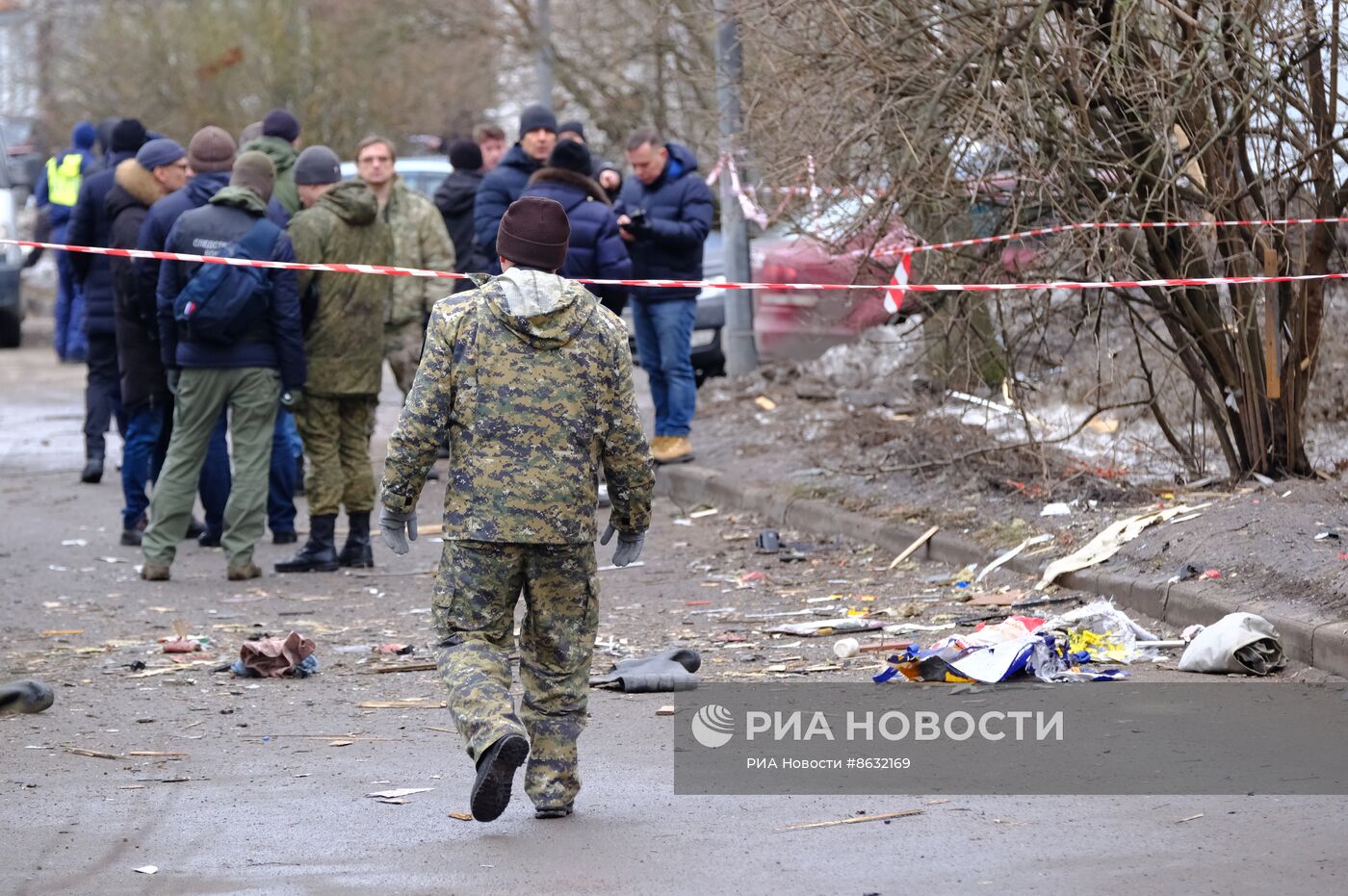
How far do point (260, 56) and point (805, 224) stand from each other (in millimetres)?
17854

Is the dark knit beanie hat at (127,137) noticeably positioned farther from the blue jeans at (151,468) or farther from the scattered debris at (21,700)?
the scattered debris at (21,700)

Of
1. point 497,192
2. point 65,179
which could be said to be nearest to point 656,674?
point 497,192

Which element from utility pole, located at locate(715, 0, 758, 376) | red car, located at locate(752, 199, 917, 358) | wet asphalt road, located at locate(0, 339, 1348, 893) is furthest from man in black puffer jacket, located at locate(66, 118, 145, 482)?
red car, located at locate(752, 199, 917, 358)

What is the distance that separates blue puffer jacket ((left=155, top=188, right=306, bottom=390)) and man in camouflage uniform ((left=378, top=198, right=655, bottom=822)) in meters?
4.12

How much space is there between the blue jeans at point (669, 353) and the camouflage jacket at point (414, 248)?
4.04ft

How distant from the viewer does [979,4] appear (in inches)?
320

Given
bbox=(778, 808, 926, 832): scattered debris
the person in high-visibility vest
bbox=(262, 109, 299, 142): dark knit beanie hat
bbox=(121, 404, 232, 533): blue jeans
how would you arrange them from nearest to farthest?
bbox=(778, 808, 926, 832): scattered debris
bbox=(121, 404, 232, 533): blue jeans
bbox=(262, 109, 299, 142): dark knit beanie hat
the person in high-visibility vest

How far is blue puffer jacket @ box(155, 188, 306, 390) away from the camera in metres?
8.84

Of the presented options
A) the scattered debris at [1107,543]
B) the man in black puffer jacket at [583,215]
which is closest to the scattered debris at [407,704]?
the scattered debris at [1107,543]

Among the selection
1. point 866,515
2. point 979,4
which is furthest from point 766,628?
point 979,4

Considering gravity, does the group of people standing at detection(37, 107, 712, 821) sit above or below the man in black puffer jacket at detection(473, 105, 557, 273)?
below

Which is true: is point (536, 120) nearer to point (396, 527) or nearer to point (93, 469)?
point (93, 469)

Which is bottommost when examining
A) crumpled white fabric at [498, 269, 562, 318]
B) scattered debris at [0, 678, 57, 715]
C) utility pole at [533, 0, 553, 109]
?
scattered debris at [0, 678, 57, 715]

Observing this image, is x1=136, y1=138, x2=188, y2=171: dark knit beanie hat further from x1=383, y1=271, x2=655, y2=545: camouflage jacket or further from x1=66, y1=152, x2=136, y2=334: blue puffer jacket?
x1=383, y1=271, x2=655, y2=545: camouflage jacket
